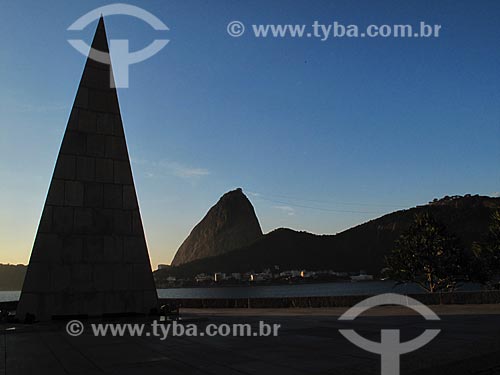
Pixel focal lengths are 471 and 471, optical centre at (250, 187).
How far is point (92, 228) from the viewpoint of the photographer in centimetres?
1836

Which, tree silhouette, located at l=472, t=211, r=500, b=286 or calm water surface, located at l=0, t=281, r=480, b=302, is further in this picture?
calm water surface, located at l=0, t=281, r=480, b=302

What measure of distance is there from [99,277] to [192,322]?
13.0ft

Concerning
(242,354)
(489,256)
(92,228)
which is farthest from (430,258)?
(242,354)

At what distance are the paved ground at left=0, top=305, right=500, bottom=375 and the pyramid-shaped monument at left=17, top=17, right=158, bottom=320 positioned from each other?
2.70 metres

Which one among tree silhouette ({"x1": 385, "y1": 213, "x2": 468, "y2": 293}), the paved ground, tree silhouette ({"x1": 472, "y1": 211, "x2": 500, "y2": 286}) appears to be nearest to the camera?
the paved ground

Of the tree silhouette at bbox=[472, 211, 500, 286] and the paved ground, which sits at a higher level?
the tree silhouette at bbox=[472, 211, 500, 286]

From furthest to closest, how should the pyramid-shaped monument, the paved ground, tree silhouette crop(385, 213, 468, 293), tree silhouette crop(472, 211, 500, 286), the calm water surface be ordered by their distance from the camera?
the calm water surface, tree silhouette crop(472, 211, 500, 286), tree silhouette crop(385, 213, 468, 293), the pyramid-shaped monument, the paved ground

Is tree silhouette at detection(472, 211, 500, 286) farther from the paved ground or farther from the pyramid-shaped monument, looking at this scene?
the pyramid-shaped monument

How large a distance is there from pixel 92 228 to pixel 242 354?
10263 millimetres

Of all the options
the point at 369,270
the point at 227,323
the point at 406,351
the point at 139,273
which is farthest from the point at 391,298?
the point at 369,270

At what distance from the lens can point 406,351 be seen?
34.0 ft

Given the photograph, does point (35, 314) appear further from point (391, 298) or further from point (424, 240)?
point (424, 240)
